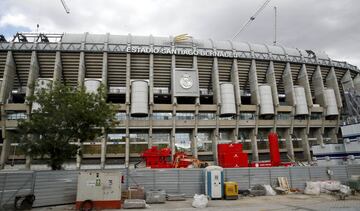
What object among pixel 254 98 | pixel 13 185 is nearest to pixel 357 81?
pixel 254 98

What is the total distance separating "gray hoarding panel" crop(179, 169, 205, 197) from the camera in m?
19.8

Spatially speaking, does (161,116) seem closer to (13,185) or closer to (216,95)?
(216,95)

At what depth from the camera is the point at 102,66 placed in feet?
161

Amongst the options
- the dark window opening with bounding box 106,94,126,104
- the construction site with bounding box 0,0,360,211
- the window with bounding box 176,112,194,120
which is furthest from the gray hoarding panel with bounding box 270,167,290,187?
the dark window opening with bounding box 106,94,126,104

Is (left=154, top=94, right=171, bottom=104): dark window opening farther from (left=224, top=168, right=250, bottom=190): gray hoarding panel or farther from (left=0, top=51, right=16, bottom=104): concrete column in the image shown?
(left=224, top=168, right=250, bottom=190): gray hoarding panel

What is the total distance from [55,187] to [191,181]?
390 inches

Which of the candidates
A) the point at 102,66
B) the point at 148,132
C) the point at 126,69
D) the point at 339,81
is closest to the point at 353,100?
the point at 339,81

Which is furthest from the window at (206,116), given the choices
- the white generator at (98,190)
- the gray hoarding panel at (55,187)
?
the white generator at (98,190)

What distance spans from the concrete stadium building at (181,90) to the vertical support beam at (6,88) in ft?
0.60

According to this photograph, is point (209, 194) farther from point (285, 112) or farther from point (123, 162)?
point (285, 112)

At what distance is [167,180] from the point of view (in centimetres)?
1967

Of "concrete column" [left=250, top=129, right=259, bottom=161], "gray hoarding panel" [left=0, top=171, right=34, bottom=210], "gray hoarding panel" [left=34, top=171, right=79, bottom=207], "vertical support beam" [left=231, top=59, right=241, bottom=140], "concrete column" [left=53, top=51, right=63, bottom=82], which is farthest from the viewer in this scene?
"vertical support beam" [left=231, top=59, right=241, bottom=140]

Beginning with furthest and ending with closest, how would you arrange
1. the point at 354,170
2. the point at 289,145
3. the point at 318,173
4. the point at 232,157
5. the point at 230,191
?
the point at 289,145
the point at 232,157
the point at 354,170
the point at 318,173
the point at 230,191

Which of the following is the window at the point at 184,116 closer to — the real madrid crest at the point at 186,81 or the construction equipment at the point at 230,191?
the real madrid crest at the point at 186,81
